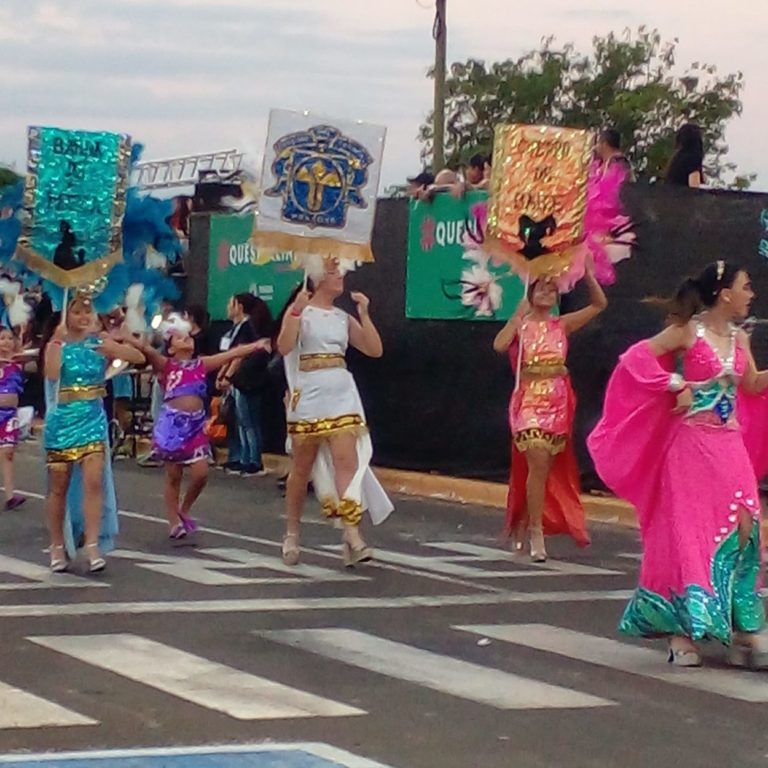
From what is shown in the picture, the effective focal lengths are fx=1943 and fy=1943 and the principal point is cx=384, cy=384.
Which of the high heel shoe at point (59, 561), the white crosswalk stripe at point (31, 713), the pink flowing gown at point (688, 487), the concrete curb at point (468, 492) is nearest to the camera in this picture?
A: the white crosswalk stripe at point (31, 713)

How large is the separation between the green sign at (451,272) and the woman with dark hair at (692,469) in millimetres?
7777

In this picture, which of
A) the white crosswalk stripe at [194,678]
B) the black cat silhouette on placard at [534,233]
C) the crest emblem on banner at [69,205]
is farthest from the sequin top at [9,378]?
the white crosswalk stripe at [194,678]

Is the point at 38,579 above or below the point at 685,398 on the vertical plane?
below

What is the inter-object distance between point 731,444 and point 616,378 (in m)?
0.58

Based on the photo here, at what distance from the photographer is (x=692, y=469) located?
8.38 metres

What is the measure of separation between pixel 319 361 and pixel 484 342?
5.45 m

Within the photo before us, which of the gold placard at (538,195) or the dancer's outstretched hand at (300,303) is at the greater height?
the gold placard at (538,195)

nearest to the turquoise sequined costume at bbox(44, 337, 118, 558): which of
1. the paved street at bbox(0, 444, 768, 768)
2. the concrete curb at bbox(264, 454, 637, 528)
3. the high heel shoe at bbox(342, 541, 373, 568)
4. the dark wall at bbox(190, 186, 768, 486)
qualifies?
the paved street at bbox(0, 444, 768, 768)

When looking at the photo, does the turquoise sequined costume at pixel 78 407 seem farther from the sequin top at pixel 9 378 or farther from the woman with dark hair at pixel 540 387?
the sequin top at pixel 9 378

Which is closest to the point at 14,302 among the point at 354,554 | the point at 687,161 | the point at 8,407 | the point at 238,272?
the point at 8,407

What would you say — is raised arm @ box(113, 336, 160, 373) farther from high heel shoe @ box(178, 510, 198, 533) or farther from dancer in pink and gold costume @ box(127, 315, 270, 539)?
high heel shoe @ box(178, 510, 198, 533)

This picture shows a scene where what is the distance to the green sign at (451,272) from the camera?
16.7 meters

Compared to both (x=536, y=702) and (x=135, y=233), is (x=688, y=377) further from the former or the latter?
(x=135, y=233)

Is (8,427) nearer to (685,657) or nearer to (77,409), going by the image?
(77,409)
